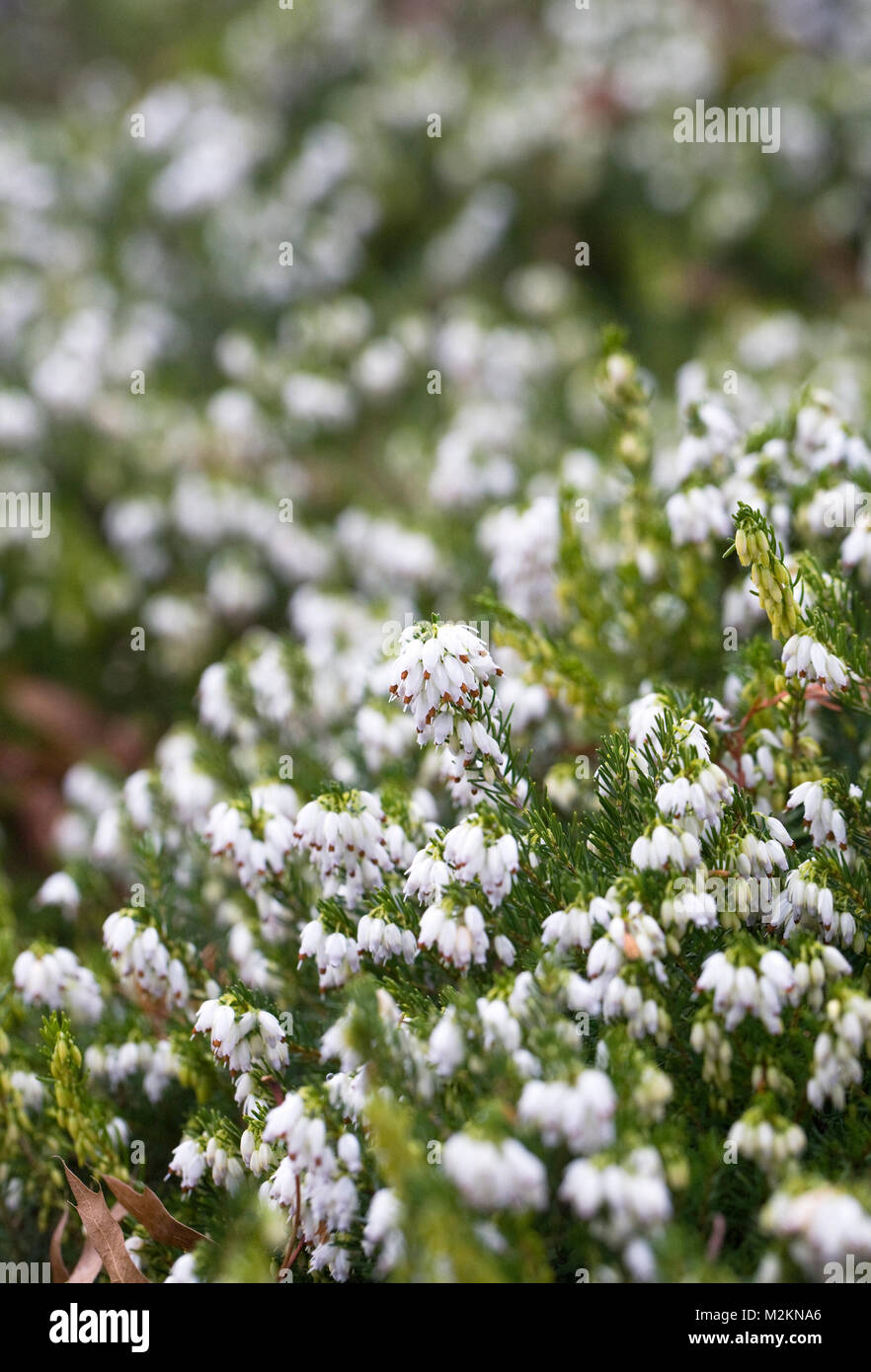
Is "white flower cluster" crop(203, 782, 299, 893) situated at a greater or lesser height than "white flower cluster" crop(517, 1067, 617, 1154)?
greater

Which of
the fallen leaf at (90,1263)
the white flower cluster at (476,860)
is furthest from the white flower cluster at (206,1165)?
the white flower cluster at (476,860)

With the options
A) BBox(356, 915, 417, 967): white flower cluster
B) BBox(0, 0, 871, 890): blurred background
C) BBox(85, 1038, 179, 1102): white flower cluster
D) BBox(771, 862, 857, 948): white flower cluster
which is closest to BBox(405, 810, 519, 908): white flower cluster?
BBox(356, 915, 417, 967): white flower cluster

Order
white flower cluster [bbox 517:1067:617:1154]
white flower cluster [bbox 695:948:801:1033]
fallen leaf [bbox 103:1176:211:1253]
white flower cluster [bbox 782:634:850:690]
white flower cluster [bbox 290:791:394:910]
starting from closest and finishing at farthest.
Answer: white flower cluster [bbox 517:1067:617:1154] → white flower cluster [bbox 695:948:801:1033] → white flower cluster [bbox 782:634:850:690] → white flower cluster [bbox 290:791:394:910] → fallen leaf [bbox 103:1176:211:1253]

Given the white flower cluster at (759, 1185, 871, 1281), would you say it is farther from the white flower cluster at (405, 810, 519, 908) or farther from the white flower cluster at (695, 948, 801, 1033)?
the white flower cluster at (405, 810, 519, 908)

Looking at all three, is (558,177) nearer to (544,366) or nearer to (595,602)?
(544,366)

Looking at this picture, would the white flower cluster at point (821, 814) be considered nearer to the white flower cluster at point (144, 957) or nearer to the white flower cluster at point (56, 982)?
the white flower cluster at point (144, 957)

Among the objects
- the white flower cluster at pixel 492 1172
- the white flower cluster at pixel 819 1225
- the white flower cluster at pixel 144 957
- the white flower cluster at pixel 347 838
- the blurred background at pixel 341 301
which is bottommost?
the white flower cluster at pixel 819 1225

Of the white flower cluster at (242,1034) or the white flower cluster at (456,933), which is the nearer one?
the white flower cluster at (456,933)
